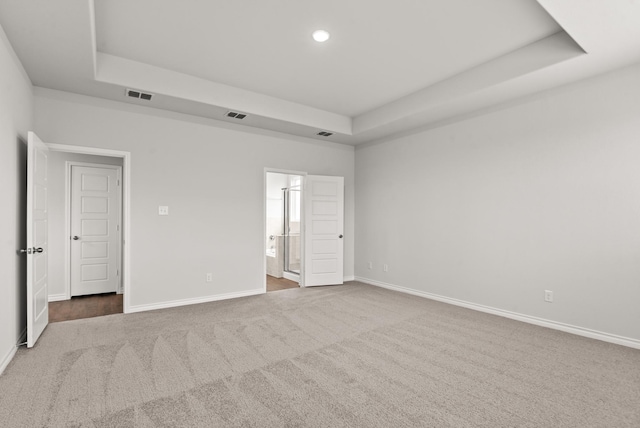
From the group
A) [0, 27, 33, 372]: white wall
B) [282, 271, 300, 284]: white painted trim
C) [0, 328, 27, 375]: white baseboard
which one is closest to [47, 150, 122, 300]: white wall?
[0, 27, 33, 372]: white wall

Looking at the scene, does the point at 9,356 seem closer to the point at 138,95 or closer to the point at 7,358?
the point at 7,358

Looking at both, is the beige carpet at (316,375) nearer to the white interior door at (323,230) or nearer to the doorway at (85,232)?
the doorway at (85,232)

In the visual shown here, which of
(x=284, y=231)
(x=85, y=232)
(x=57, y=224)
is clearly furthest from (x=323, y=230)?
(x=57, y=224)

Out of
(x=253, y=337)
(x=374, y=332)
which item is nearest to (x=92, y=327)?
(x=253, y=337)

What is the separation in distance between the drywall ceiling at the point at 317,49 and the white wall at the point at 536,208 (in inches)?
15.3

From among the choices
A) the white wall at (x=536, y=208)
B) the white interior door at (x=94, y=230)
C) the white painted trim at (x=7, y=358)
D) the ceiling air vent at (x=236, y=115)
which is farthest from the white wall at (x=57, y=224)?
the white wall at (x=536, y=208)

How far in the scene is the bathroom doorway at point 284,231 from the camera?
6.84 metres

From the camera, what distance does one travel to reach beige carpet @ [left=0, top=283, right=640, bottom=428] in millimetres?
2020

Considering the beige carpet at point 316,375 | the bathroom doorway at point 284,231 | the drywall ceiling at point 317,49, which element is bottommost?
the beige carpet at point 316,375

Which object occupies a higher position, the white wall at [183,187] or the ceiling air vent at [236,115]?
the ceiling air vent at [236,115]

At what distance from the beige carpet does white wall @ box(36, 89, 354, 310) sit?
799mm

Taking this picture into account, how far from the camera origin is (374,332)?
3486 mm

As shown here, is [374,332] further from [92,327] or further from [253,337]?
[92,327]

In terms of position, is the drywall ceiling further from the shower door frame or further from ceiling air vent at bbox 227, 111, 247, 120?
the shower door frame
